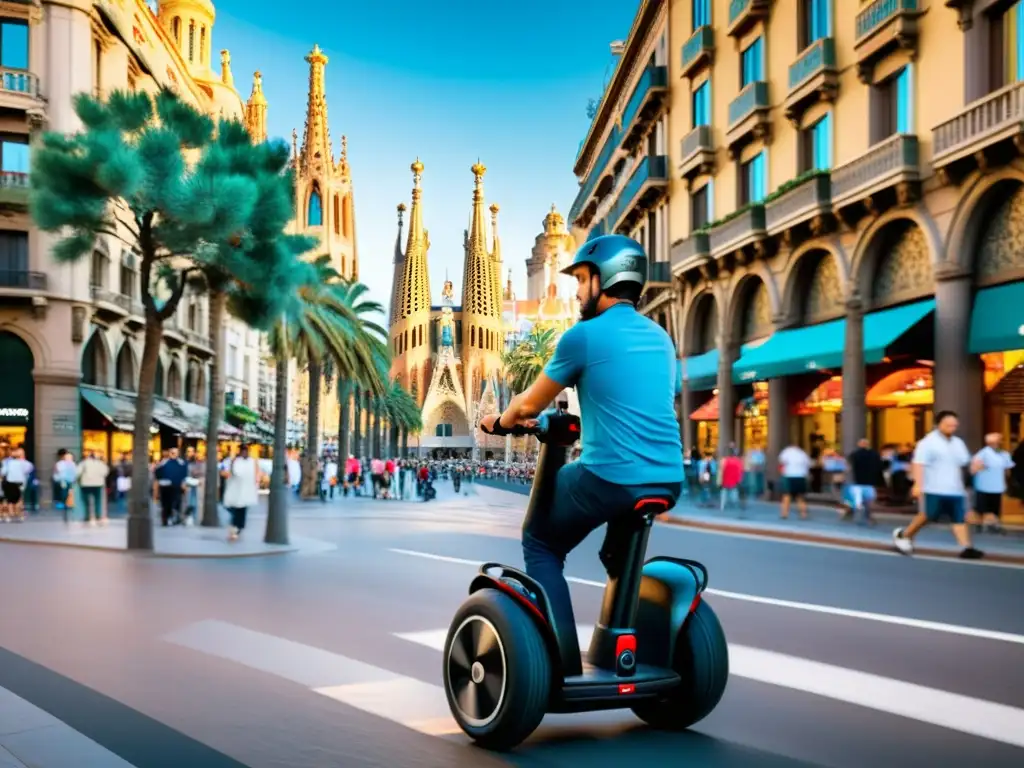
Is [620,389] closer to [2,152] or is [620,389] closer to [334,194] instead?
[2,152]

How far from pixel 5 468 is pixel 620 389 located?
859 inches

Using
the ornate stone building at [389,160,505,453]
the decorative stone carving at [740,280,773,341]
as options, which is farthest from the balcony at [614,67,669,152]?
the ornate stone building at [389,160,505,453]

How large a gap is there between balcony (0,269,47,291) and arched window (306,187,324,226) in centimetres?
8799

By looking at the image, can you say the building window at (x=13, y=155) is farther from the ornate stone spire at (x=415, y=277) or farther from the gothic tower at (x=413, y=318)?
the ornate stone spire at (x=415, y=277)

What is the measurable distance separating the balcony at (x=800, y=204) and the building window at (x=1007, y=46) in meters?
5.05

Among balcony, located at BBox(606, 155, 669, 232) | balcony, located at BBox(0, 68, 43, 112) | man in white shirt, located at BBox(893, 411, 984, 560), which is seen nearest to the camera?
man in white shirt, located at BBox(893, 411, 984, 560)

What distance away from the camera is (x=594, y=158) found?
180 feet

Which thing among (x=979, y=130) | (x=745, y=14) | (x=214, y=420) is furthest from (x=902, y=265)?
(x=214, y=420)

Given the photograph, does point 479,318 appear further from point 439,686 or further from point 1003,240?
point 439,686

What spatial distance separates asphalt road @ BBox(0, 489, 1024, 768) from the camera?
15.3 feet

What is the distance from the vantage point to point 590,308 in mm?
4520

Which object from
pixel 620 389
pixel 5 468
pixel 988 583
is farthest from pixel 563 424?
pixel 5 468

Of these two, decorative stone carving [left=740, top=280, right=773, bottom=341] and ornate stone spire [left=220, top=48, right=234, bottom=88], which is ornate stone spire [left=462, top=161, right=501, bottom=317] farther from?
decorative stone carving [left=740, top=280, right=773, bottom=341]

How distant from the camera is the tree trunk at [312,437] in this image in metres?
35.0
